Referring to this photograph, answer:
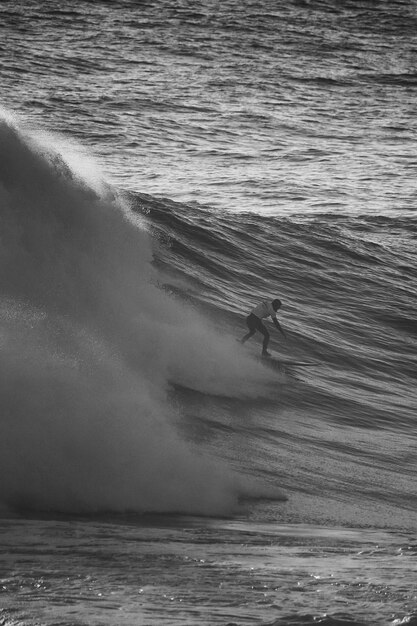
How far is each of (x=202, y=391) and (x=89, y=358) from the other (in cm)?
209

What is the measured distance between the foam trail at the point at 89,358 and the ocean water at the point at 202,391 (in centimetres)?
3

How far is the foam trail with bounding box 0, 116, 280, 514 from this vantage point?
853 cm

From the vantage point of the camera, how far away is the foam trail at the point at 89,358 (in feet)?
28.0

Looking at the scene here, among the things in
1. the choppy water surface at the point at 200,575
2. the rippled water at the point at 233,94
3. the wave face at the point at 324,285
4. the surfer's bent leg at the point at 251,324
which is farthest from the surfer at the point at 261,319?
the rippled water at the point at 233,94

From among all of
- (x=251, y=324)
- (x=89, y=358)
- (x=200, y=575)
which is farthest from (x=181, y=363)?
(x=200, y=575)

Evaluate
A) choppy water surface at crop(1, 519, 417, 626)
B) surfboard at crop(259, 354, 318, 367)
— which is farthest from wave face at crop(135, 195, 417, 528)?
choppy water surface at crop(1, 519, 417, 626)

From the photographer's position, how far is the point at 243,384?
1278cm

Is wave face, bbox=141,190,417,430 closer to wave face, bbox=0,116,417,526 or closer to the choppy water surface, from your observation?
wave face, bbox=0,116,417,526

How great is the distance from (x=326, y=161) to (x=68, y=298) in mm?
20832

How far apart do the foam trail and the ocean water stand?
1.0 inches

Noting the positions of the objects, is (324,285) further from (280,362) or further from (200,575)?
(200,575)

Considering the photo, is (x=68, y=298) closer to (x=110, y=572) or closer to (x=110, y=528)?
(x=110, y=528)

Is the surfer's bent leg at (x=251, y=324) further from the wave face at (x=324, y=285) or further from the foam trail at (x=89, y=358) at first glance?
the wave face at (x=324, y=285)

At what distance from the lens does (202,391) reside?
12.1 meters
